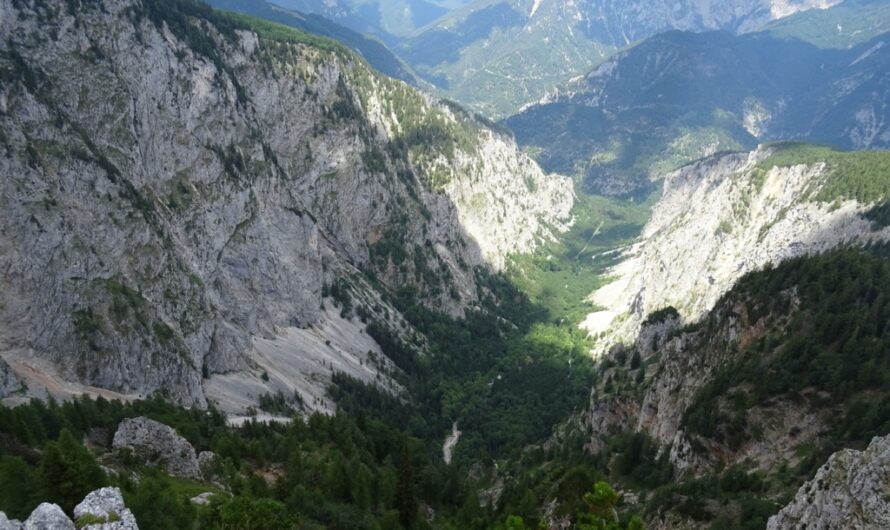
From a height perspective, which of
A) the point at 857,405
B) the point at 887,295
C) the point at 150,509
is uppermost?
the point at 887,295

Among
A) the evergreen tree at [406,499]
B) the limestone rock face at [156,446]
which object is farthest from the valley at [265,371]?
the evergreen tree at [406,499]

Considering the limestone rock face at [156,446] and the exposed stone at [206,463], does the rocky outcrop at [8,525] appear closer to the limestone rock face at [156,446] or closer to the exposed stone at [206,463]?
the limestone rock face at [156,446]

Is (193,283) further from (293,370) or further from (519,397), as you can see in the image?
(519,397)

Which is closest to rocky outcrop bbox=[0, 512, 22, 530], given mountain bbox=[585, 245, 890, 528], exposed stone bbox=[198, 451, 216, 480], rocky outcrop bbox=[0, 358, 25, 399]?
exposed stone bbox=[198, 451, 216, 480]

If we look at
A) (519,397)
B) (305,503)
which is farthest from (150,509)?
(519,397)

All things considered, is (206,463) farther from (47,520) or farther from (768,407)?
(768,407)
